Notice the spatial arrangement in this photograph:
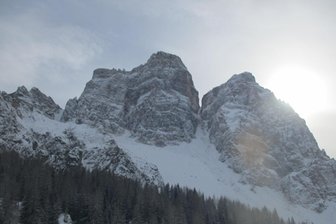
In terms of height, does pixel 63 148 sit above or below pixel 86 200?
above

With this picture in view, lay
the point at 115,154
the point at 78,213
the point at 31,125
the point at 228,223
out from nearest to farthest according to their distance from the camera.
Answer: the point at 78,213
the point at 228,223
the point at 115,154
the point at 31,125

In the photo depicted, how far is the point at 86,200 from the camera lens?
12306 cm

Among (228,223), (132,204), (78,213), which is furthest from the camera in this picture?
(228,223)

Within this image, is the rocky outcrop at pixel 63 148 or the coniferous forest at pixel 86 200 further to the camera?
the rocky outcrop at pixel 63 148

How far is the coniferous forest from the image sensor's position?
111938mm

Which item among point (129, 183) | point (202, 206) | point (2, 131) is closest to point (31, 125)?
point (2, 131)

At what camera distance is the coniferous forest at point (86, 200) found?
367ft

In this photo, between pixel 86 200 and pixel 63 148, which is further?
pixel 63 148

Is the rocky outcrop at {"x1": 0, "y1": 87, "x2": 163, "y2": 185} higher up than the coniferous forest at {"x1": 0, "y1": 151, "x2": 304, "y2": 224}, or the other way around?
the rocky outcrop at {"x1": 0, "y1": 87, "x2": 163, "y2": 185}

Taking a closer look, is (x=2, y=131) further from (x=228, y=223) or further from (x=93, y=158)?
(x=228, y=223)

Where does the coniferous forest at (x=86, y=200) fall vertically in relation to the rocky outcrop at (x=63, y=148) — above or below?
below

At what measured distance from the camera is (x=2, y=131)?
170 metres

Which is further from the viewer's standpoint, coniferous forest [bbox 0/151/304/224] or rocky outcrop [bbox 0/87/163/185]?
rocky outcrop [bbox 0/87/163/185]

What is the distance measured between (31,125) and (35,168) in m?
64.9
